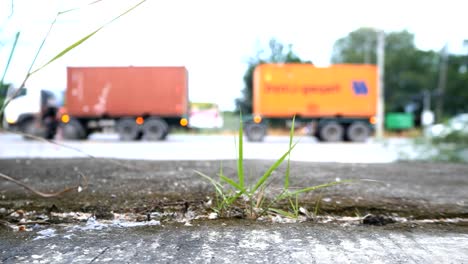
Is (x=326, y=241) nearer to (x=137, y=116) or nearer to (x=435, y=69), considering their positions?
(x=137, y=116)

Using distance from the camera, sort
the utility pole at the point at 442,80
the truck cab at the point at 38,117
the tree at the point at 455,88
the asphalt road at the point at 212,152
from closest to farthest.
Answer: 1. the asphalt road at the point at 212,152
2. the truck cab at the point at 38,117
3. the utility pole at the point at 442,80
4. the tree at the point at 455,88

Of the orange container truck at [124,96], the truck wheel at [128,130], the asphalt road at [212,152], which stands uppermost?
the orange container truck at [124,96]

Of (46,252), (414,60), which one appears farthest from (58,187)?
(414,60)

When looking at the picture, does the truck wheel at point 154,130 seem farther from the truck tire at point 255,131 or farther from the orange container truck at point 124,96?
the truck tire at point 255,131

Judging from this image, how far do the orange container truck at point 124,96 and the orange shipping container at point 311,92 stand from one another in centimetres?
324

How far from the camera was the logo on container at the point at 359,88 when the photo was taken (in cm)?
1524

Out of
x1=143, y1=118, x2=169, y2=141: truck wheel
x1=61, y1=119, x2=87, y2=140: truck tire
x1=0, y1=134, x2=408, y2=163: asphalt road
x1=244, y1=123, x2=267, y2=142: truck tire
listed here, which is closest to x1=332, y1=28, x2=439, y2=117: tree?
x1=244, y1=123, x2=267, y2=142: truck tire

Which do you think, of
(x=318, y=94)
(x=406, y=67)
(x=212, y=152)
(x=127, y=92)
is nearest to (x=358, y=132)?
(x=318, y=94)

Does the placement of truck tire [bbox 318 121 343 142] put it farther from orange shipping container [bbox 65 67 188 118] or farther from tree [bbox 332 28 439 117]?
tree [bbox 332 28 439 117]

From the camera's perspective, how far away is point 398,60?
34.2 m

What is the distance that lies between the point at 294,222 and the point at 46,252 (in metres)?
1.01

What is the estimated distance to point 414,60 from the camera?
114ft

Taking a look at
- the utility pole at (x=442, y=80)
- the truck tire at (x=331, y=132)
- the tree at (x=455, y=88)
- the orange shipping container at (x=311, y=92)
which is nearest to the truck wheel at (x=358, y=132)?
the truck tire at (x=331, y=132)

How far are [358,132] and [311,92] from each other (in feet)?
7.70
